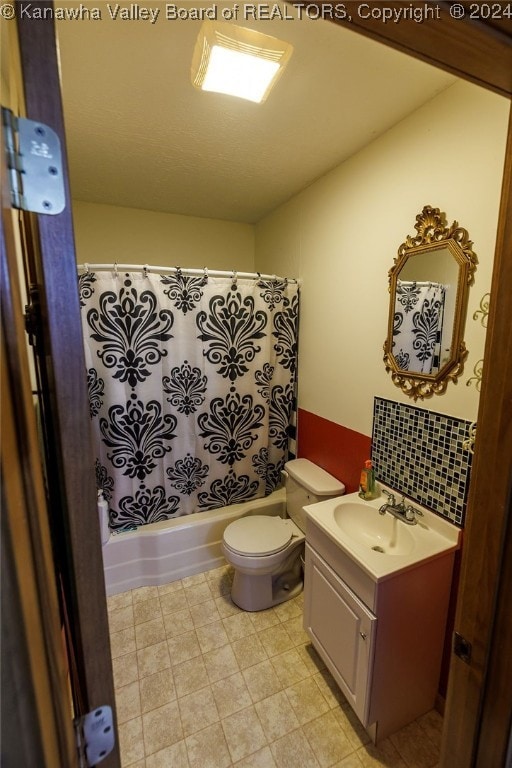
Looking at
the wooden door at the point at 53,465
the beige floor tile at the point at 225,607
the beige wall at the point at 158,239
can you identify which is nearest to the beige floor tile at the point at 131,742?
the beige floor tile at the point at 225,607

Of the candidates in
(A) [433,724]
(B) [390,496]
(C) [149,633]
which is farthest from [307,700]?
(B) [390,496]

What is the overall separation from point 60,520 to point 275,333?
200 cm

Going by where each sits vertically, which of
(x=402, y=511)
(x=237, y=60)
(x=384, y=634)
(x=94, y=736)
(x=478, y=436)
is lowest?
(x=384, y=634)

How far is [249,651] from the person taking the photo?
170cm

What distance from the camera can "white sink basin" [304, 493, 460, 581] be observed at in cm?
126

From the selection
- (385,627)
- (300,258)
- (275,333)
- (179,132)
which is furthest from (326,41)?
(385,627)

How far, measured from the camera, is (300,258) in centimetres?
232

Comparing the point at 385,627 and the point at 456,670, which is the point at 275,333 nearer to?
the point at 385,627

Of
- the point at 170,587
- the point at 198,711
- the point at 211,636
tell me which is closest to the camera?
the point at 198,711

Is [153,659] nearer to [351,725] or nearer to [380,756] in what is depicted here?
[351,725]

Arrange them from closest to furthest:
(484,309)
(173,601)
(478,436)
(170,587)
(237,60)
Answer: (478,436), (237,60), (484,309), (173,601), (170,587)

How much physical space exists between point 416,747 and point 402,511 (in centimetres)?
90

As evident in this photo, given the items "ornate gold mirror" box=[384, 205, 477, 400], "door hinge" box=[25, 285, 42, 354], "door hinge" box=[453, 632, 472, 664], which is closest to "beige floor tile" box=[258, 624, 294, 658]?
"door hinge" box=[453, 632, 472, 664]

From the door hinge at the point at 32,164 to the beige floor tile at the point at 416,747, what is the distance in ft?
6.82
